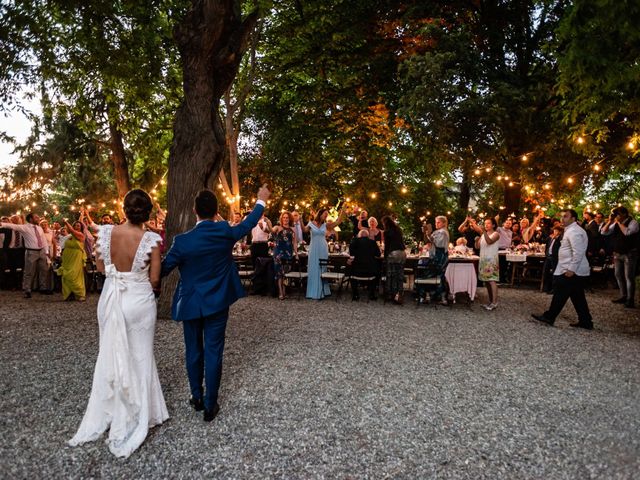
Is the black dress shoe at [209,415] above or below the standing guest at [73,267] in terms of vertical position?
below

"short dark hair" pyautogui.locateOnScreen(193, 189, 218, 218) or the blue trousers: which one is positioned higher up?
"short dark hair" pyautogui.locateOnScreen(193, 189, 218, 218)

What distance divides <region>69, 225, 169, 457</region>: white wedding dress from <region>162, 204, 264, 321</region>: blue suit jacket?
0.24m

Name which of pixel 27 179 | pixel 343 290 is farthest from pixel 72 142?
pixel 343 290

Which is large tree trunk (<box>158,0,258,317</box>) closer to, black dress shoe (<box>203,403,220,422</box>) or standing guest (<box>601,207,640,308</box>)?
black dress shoe (<box>203,403,220,422</box>)

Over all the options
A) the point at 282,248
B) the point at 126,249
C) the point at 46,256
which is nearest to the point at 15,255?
the point at 46,256

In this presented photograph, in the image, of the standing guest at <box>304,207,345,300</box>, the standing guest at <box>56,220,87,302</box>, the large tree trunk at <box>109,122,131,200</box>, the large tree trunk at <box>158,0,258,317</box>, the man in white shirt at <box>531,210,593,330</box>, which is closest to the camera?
the man in white shirt at <box>531,210,593,330</box>

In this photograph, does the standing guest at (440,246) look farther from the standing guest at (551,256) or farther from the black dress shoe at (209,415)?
the black dress shoe at (209,415)

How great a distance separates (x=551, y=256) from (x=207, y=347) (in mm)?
10637

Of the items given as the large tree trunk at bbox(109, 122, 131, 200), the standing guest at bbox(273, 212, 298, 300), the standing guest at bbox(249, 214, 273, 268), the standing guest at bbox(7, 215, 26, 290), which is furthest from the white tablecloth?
the large tree trunk at bbox(109, 122, 131, 200)

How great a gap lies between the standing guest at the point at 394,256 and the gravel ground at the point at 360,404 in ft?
7.75

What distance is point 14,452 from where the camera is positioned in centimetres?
342

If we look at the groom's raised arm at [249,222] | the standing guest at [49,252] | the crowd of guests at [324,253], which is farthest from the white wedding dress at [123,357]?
the standing guest at [49,252]

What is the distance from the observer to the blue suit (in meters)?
3.81

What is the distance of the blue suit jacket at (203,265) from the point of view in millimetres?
3805
